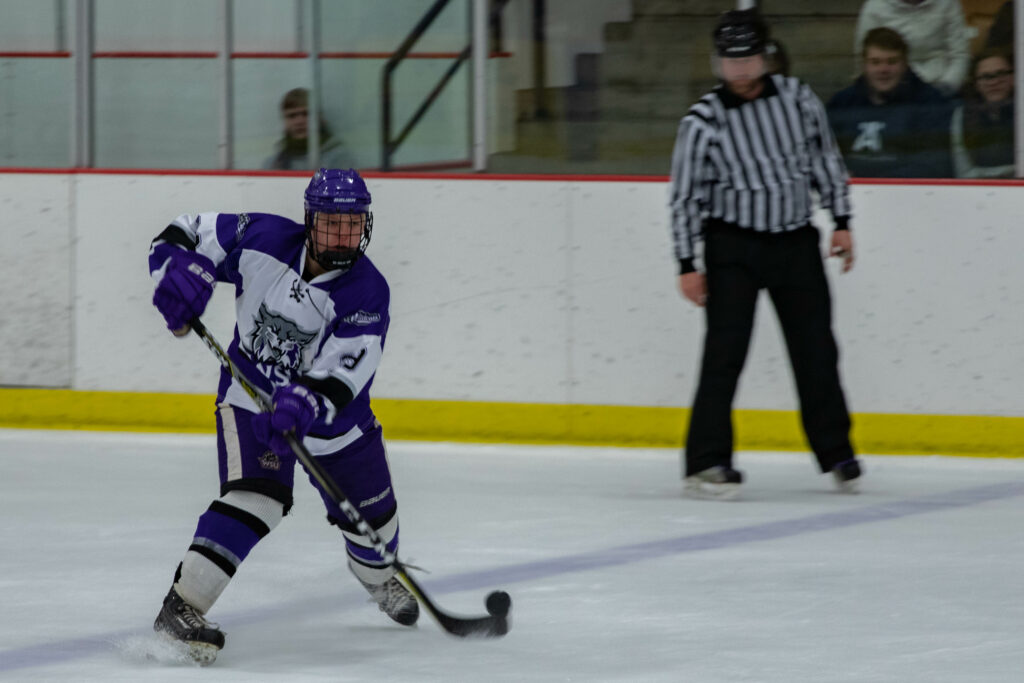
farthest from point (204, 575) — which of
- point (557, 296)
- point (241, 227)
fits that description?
point (557, 296)

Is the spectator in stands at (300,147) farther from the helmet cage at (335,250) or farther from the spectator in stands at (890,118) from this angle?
the helmet cage at (335,250)

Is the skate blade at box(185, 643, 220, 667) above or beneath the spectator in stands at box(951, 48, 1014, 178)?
beneath

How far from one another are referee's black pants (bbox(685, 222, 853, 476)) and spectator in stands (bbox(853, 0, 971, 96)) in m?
1.10

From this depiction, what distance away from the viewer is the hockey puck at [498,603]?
254 cm

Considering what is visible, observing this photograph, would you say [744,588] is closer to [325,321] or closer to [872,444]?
[325,321]

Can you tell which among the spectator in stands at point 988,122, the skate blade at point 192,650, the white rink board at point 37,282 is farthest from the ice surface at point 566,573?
the spectator in stands at point 988,122

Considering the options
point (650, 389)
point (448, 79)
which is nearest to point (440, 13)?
point (448, 79)

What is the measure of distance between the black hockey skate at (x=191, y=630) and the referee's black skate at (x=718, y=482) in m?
1.87

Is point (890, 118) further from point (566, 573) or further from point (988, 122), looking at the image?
point (566, 573)

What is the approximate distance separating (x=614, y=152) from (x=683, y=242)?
43.7 inches

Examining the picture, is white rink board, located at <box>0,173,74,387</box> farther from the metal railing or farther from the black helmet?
the black helmet

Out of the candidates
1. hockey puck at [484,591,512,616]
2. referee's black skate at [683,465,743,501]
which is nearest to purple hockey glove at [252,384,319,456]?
hockey puck at [484,591,512,616]

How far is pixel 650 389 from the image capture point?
15.9ft

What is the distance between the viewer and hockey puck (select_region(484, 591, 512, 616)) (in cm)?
254
